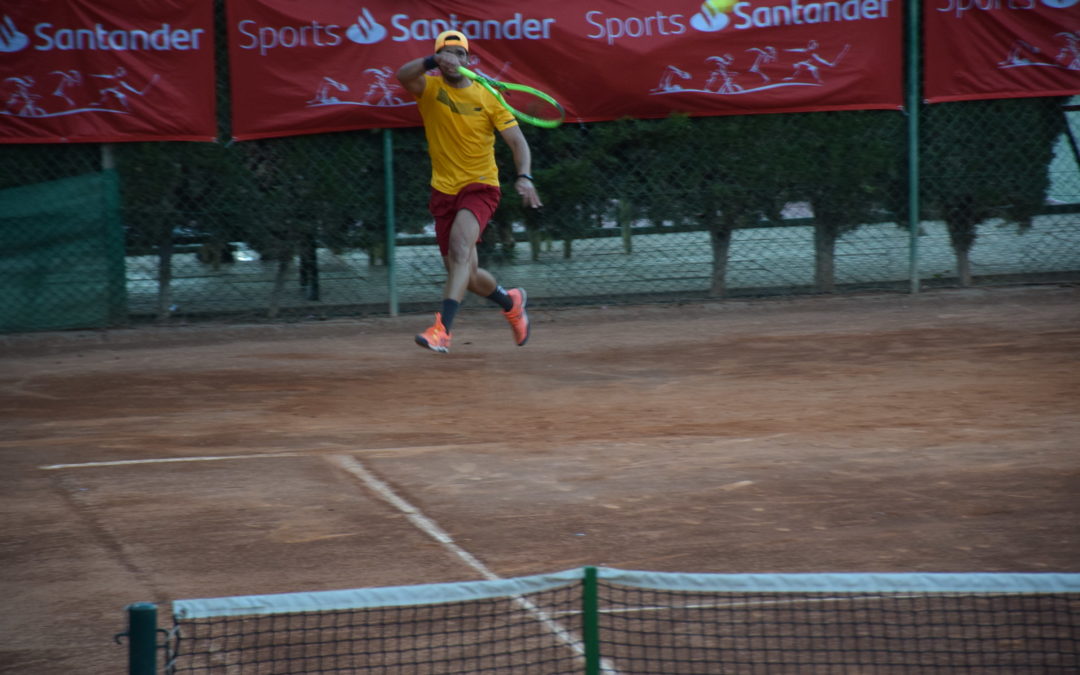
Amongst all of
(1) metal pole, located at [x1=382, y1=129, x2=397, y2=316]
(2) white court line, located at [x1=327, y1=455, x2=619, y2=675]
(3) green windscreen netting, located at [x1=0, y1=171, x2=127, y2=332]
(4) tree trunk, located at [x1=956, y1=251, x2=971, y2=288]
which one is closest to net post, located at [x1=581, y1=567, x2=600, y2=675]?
(2) white court line, located at [x1=327, y1=455, x2=619, y2=675]

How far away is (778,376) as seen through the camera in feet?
25.1

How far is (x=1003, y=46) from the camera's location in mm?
10484

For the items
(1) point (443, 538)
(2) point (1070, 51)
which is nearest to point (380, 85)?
(2) point (1070, 51)

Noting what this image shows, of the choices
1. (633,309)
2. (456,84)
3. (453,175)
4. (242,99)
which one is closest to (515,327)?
(453,175)

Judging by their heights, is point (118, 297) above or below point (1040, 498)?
above

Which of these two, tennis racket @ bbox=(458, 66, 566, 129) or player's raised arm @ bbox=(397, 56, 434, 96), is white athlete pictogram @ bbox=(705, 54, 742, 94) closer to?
tennis racket @ bbox=(458, 66, 566, 129)

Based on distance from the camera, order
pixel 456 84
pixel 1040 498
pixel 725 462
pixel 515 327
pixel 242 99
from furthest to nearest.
Result: pixel 242 99
pixel 515 327
pixel 456 84
pixel 725 462
pixel 1040 498

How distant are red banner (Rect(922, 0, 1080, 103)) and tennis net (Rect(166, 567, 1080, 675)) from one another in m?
7.73

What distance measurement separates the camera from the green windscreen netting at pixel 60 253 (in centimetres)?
984

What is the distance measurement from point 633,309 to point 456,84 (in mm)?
3673

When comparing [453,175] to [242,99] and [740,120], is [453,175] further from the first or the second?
[740,120]

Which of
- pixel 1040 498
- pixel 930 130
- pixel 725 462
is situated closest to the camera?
pixel 1040 498

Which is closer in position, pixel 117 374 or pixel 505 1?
pixel 117 374

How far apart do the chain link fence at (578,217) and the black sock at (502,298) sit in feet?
8.11
